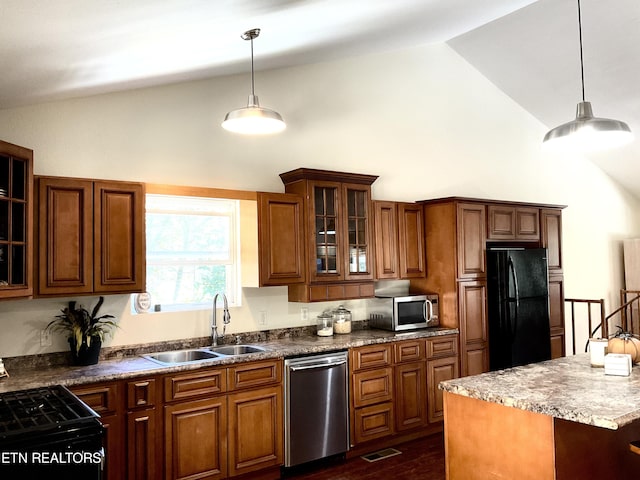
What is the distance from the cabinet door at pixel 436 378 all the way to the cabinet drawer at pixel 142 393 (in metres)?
2.44

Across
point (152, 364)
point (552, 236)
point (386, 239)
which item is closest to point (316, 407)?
point (152, 364)

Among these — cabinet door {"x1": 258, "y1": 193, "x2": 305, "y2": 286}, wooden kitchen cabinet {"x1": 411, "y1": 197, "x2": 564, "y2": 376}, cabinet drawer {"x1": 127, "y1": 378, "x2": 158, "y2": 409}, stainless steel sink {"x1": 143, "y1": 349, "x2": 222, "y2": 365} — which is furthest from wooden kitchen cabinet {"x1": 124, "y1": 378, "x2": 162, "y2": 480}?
wooden kitchen cabinet {"x1": 411, "y1": 197, "x2": 564, "y2": 376}

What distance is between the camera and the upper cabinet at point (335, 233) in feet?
13.9

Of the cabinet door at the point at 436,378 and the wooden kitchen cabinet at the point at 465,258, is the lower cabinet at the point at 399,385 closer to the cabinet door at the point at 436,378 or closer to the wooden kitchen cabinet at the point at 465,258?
the cabinet door at the point at 436,378

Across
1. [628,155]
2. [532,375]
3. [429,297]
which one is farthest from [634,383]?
[628,155]

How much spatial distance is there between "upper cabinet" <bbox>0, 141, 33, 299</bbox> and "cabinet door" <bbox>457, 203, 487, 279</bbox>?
11.4 feet

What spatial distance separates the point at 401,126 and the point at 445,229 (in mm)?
1173

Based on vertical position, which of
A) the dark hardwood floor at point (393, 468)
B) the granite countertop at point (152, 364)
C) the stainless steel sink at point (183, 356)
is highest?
the granite countertop at point (152, 364)

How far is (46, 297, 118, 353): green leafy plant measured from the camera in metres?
3.31

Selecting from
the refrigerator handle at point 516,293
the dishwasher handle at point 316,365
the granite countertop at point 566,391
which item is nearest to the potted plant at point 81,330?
the dishwasher handle at point 316,365

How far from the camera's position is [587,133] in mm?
2928

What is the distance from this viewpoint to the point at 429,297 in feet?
16.1

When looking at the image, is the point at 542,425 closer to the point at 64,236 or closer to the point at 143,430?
the point at 143,430

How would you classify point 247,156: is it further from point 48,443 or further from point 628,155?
point 628,155
